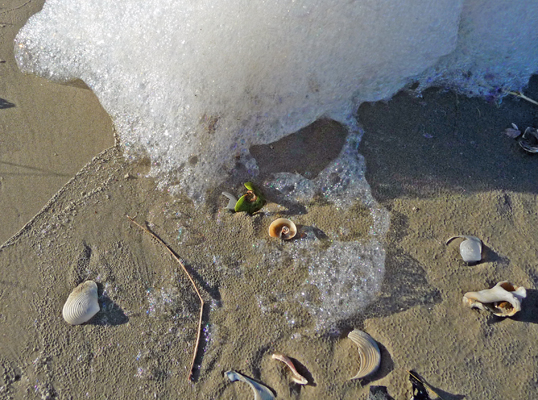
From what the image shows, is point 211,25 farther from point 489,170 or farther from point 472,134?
point 489,170

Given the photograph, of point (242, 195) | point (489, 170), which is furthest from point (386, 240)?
point (242, 195)

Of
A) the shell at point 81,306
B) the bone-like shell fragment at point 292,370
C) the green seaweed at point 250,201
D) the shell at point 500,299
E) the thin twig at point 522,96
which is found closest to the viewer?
the shell at point 500,299

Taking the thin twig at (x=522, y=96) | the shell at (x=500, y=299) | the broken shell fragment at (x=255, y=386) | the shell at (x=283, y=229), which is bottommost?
the broken shell fragment at (x=255, y=386)

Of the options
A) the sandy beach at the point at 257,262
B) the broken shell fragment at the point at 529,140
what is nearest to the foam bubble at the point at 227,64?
the sandy beach at the point at 257,262

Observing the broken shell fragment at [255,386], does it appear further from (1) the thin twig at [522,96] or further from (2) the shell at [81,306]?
(1) the thin twig at [522,96]

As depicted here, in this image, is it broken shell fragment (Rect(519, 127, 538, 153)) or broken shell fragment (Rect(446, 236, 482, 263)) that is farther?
broken shell fragment (Rect(519, 127, 538, 153))

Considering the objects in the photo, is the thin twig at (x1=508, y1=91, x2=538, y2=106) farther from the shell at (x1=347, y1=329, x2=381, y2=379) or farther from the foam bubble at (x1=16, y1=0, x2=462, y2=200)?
the shell at (x1=347, y1=329, x2=381, y2=379)

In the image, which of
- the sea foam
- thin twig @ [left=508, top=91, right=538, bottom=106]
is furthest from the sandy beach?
the sea foam
